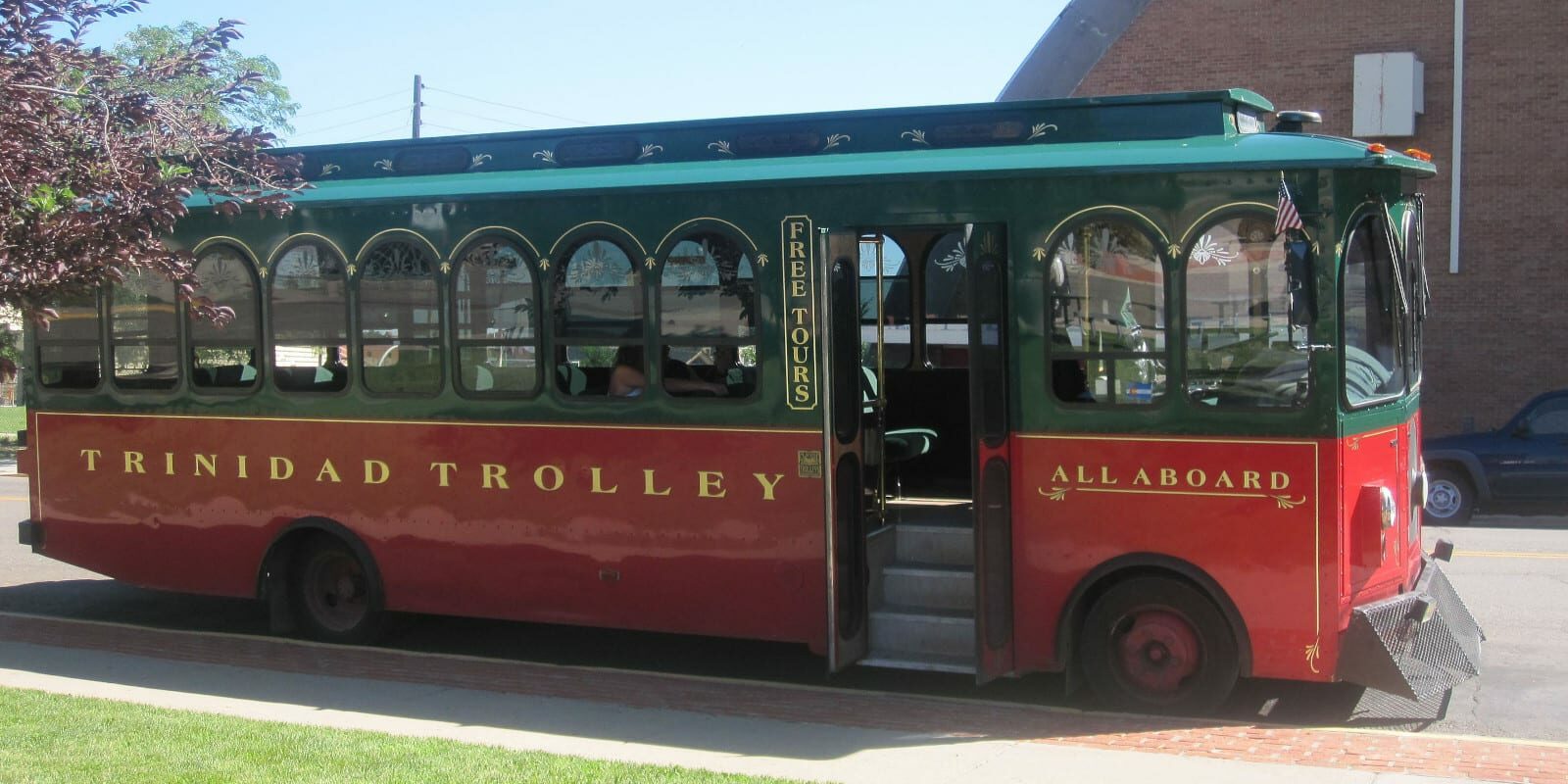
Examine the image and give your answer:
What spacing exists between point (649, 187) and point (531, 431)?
1.62 meters

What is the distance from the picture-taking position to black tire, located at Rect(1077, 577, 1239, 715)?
708cm

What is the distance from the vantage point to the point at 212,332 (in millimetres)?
9602

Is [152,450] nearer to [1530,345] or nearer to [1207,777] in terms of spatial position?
[1207,777]

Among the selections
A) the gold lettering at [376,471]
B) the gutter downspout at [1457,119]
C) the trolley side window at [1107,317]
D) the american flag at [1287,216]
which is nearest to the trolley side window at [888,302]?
the trolley side window at [1107,317]

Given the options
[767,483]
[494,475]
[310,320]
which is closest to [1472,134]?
[767,483]

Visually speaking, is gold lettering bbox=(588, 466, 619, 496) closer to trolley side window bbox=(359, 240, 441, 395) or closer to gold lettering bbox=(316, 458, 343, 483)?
trolley side window bbox=(359, 240, 441, 395)

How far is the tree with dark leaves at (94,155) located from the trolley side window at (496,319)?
1.88 m

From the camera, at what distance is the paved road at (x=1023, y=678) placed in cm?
738

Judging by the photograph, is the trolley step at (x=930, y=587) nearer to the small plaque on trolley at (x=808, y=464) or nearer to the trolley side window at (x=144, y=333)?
the small plaque on trolley at (x=808, y=464)

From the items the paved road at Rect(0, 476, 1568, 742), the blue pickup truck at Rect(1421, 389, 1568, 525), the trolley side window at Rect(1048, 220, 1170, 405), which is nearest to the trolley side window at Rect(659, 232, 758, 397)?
the trolley side window at Rect(1048, 220, 1170, 405)

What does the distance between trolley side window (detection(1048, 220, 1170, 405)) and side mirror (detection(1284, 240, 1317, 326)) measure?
0.65m

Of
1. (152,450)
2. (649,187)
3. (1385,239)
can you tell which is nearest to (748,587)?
(649,187)

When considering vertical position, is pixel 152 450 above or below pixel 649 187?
below

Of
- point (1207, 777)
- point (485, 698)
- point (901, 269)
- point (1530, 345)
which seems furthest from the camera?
point (1530, 345)
